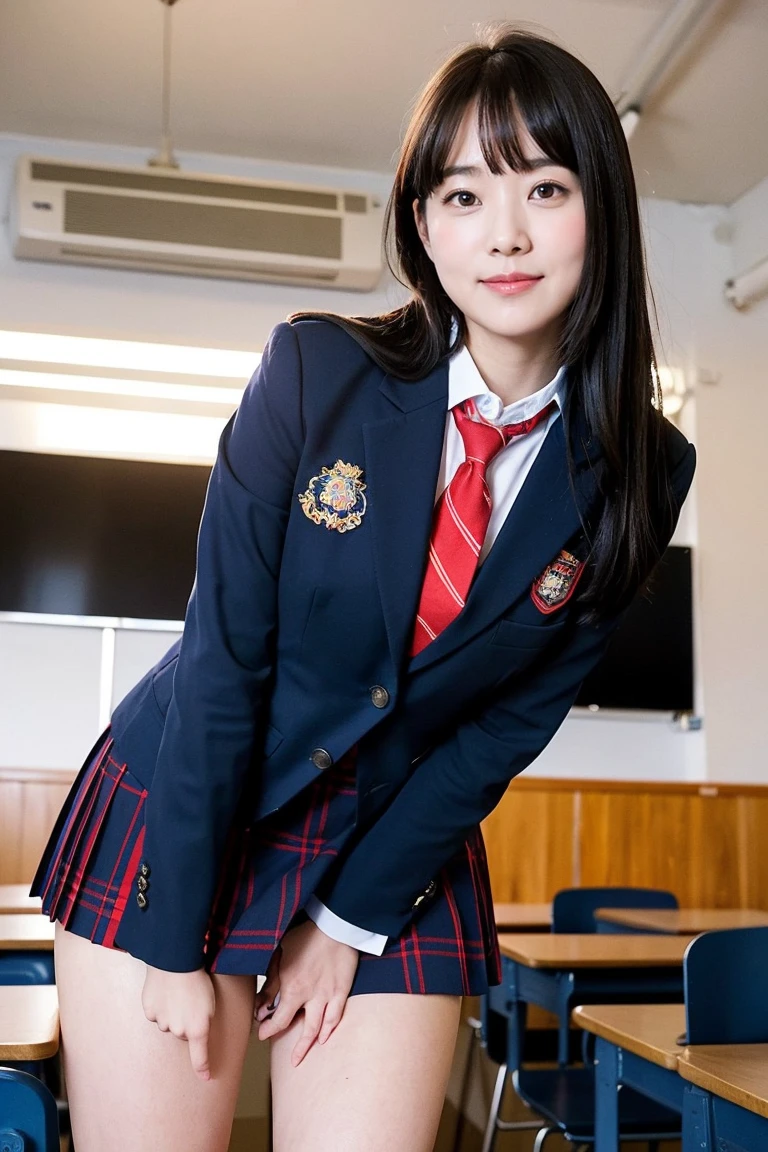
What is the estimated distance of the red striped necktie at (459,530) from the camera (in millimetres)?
1157

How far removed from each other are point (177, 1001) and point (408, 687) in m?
0.36

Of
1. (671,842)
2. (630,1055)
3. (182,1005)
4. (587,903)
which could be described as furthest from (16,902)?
(671,842)

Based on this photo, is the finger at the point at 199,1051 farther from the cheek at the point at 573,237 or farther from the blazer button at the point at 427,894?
the cheek at the point at 573,237

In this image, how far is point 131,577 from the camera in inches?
189

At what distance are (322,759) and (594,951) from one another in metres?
2.04

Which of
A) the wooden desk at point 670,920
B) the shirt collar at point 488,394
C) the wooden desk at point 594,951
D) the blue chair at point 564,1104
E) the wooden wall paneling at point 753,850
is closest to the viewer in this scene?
the shirt collar at point 488,394

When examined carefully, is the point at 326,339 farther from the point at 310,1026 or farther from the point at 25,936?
the point at 25,936

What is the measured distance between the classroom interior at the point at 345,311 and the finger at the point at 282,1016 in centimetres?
254

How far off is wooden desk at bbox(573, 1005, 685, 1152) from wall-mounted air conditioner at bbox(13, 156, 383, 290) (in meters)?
3.31

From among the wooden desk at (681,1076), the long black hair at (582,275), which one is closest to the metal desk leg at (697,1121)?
the wooden desk at (681,1076)

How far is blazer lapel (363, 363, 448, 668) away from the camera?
3.66 feet

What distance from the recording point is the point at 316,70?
4.51 metres

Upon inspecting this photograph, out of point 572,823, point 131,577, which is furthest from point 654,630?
point 131,577

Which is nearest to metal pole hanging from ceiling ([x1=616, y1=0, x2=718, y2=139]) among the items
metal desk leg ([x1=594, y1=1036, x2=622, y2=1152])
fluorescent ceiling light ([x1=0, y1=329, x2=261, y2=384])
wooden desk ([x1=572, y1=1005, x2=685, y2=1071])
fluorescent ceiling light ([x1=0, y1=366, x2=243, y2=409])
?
fluorescent ceiling light ([x1=0, y1=329, x2=261, y2=384])
